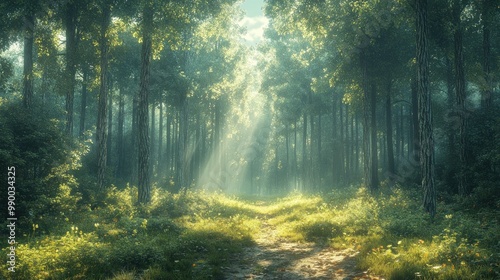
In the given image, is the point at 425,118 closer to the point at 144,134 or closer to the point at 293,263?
the point at 293,263

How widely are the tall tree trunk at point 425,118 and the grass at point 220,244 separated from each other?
0.92 metres

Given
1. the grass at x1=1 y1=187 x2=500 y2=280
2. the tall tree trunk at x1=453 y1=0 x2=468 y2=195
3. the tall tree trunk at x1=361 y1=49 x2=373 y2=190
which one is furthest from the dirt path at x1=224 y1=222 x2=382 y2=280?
the tall tree trunk at x1=361 y1=49 x2=373 y2=190

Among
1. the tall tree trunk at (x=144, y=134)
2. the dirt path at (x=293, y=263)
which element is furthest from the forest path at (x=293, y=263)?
the tall tree trunk at (x=144, y=134)

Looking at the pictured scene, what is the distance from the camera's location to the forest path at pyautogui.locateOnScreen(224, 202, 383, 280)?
7273 millimetres

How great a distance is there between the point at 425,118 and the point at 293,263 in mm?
8127

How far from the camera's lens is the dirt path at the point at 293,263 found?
287 inches

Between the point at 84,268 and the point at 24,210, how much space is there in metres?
6.03

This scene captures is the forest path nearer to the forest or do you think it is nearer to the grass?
the forest

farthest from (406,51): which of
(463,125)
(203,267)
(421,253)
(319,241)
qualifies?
(203,267)

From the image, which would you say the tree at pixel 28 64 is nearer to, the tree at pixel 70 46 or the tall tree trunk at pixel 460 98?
the tree at pixel 70 46

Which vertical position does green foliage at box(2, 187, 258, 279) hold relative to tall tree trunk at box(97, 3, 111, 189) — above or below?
below

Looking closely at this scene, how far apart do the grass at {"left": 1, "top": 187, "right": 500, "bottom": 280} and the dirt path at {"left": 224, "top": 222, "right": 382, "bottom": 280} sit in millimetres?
335

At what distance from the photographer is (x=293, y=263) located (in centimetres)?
844

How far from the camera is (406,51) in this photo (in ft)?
71.4
